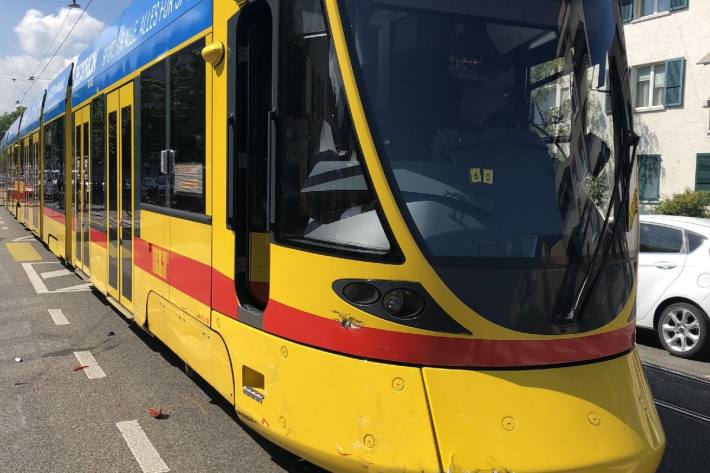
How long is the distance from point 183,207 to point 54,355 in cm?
273

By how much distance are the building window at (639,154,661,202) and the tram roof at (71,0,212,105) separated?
60.8ft

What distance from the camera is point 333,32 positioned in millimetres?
3035

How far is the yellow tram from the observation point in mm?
2852

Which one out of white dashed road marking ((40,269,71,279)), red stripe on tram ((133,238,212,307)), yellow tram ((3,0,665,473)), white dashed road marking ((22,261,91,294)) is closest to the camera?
yellow tram ((3,0,665,473))

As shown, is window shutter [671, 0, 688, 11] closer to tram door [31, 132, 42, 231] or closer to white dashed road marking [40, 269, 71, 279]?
tram door [31, 132, 42, 231]

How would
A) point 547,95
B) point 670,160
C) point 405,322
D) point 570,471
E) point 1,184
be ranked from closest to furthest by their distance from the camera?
point 570,471 → point 405,322 → point 547,95 → point 670,160 → point 1,184

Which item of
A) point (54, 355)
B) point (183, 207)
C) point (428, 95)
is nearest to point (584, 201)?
point (428, 95)

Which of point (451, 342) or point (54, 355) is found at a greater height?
point (451, 342)

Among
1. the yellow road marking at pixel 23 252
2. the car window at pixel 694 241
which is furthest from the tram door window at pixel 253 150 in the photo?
the yellow road marking at pixel 23 252

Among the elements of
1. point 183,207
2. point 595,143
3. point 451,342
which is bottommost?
point 451,342

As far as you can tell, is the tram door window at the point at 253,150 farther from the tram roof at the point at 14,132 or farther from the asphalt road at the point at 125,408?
the tram roof at the point at 14,132

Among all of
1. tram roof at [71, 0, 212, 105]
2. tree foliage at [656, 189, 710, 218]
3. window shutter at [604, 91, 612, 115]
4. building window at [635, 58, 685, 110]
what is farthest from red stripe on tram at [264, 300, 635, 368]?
building window at [635, 58, 685, 110]

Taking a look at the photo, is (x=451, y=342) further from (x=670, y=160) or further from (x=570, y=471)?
(x=670, y=160)

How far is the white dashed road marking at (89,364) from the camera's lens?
18.6 feet
